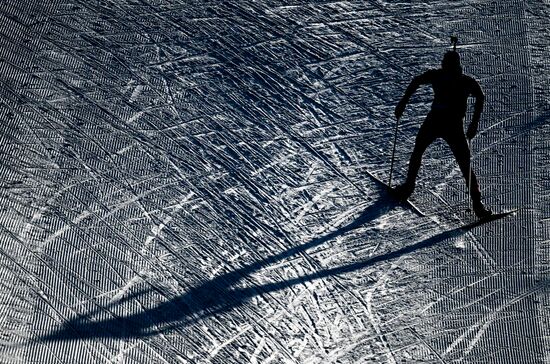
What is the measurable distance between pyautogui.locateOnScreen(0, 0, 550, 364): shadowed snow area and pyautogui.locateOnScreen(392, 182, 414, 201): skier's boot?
0.14 m

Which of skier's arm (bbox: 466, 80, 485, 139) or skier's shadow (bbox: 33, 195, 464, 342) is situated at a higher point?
skier's arm (bbox: 466, 80, 485, 139)

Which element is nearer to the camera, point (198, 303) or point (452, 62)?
point (198, 303)

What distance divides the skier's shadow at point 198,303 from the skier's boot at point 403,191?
571mm

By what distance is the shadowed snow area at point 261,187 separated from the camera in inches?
399

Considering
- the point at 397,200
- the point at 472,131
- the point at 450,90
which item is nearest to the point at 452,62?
the point at 450,90

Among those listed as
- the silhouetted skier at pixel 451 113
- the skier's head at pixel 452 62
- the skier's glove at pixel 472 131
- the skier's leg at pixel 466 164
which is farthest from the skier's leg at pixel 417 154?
the skier's head at pixel 452 62

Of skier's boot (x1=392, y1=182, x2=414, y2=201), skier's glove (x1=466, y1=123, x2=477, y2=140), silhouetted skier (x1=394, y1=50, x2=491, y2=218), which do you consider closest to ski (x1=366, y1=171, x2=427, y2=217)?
skier's boot (x1=392, y1=182, x2=414, y2=201)

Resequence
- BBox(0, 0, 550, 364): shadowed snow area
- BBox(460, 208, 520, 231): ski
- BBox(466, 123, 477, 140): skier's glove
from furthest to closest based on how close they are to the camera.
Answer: BBox(460, 208, 520, 231): ski, BBox(466, 123, 477, 140): skier's glove, BBox(0, 0, 550, 364): shadowed snow area

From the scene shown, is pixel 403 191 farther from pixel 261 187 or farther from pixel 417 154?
pixel 261 187

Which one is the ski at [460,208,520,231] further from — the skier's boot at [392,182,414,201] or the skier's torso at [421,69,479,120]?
the skier's torso at [421,69,479,120]

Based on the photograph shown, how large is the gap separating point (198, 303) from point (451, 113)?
2.80 metres

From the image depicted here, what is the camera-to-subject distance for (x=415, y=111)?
12.9 meters

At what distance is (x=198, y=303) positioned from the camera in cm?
1038

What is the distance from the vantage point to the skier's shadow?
32.8 feet
